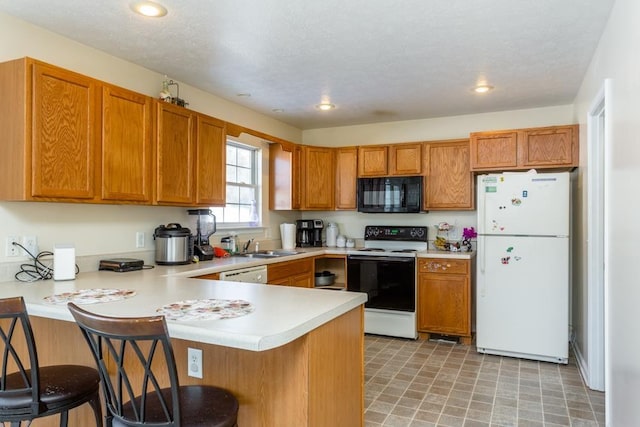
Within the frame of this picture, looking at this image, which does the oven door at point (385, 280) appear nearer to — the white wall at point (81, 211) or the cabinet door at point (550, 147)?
the cabinet door at point (550, 147)

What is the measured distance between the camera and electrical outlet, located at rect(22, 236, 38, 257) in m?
2.54

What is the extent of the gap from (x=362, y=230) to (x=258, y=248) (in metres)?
1.39

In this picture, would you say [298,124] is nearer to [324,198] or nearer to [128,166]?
[324,198]

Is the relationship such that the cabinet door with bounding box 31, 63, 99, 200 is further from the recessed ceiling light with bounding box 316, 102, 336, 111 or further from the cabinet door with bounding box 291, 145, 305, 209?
the cabinet door with bounding box 291, 145, 305, 209

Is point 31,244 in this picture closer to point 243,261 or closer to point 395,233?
point 243,261

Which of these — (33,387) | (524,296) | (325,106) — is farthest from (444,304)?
(33,387)

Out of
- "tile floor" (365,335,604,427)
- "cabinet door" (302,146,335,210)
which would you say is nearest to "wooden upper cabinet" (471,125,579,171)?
Result: "cabinet door" (302,146,335,210)

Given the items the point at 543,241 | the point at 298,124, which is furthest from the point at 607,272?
the point at 298,124

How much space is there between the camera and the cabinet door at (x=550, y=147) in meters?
Result: 3.97

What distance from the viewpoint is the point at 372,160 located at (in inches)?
196

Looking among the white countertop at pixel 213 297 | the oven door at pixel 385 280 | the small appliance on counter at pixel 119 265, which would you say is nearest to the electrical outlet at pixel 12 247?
the white countertop at pixel 213 297

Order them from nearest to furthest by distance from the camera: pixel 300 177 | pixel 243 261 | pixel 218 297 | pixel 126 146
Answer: pixel 218 297, pixel 126 146, pixel 243 261, pixel 300 177

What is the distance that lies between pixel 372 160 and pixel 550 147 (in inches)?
71.8

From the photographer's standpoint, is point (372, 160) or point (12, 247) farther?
point (372, 160)
